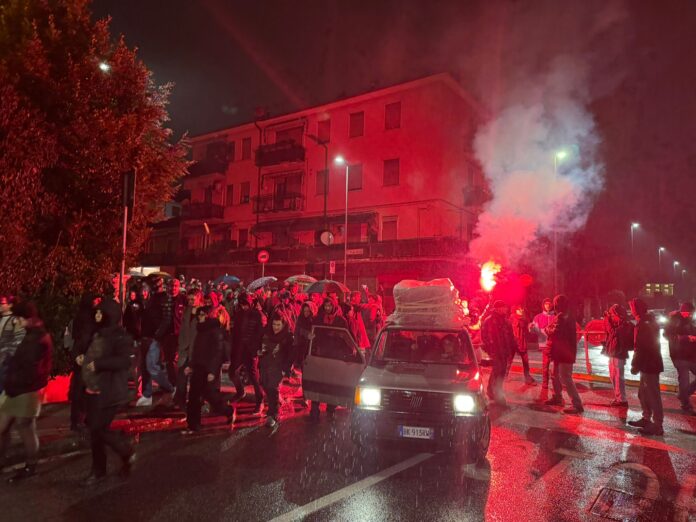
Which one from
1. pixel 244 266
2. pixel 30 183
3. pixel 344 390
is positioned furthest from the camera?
pixel 244 266

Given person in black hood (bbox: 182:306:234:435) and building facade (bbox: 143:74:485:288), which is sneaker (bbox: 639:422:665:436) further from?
building facade (bbox: 143:74:485:288)

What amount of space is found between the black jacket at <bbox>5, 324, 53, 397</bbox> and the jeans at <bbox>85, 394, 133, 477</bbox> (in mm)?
667

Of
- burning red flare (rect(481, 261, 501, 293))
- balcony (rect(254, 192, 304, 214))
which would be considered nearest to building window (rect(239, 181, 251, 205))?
balcony (rect(254, 192, 304, 214))

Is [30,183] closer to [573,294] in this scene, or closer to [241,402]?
[241,402]

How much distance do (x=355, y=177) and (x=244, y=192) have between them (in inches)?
426

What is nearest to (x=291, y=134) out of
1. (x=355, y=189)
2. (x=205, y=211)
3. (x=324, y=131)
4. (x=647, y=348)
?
(x=324, y=131)

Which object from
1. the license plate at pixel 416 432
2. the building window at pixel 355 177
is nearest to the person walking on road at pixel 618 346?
the license plate at pixel 416 432

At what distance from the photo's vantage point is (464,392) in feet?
17.3

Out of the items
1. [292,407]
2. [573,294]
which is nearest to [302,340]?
[292,407]

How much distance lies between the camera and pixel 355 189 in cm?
3269

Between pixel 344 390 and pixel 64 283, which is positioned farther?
pixel 64 283

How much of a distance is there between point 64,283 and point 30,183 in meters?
1.89

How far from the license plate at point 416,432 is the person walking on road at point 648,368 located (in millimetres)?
4012

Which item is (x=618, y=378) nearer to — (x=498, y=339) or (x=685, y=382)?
(x=685, y=382)
